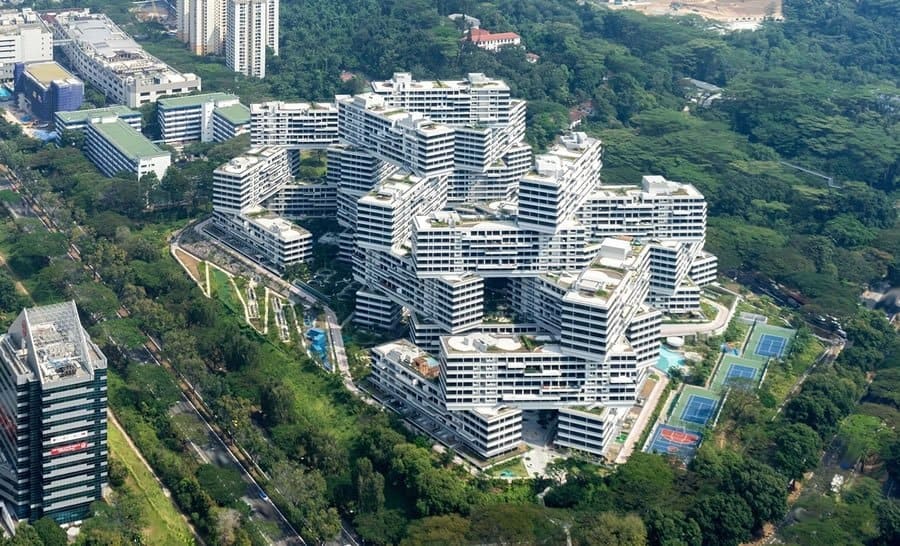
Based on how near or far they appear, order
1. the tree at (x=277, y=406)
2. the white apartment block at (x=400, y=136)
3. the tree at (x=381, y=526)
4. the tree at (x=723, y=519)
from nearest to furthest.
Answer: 1. the tree at (x=381, y=526)
2. the tree at (x=723, y=519)
3. the tree at (x=277, y=406)
4. the white apartment block at (x=400, y=136)

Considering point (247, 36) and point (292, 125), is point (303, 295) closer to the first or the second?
point (292, 125)

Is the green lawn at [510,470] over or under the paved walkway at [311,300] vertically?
under

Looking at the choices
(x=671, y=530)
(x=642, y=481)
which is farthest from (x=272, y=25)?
(x=671, y=530)

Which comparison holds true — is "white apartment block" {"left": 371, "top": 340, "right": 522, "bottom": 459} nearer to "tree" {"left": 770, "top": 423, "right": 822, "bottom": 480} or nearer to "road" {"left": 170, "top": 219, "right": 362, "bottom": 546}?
"road" {"left": 170, "top": 219, "right": 362, "bottom": 546}

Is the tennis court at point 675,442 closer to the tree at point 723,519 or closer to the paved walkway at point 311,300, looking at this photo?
the tree at point 723,519

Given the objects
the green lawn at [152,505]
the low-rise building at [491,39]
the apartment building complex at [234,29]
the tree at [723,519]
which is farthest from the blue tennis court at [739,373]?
the apartment building complex at [234,29]

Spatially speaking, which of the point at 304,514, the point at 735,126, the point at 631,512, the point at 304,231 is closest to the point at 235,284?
the point at 304,231

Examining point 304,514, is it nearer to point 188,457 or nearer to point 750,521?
point 188,457
